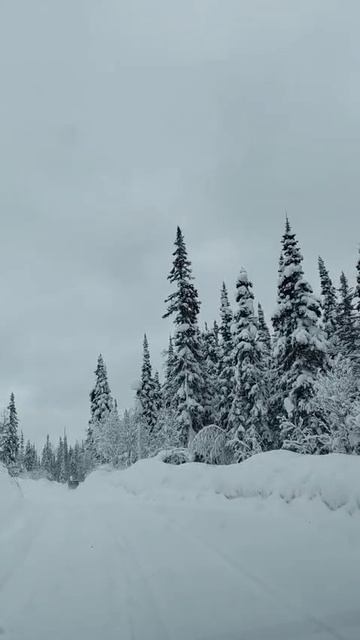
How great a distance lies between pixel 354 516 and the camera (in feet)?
22.5

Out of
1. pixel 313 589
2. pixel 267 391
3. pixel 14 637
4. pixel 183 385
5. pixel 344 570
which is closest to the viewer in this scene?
pixel 14 637

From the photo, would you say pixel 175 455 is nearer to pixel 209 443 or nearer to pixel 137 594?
pixel 209 443

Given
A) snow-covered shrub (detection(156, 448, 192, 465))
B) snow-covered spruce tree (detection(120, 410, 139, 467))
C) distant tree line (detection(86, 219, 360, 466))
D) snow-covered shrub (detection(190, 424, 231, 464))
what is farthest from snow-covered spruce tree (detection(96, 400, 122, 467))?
snow-covered shrub (detection(190, 424, 231, 464))

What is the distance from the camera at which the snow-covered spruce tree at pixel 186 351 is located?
2888cm

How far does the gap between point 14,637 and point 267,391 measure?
30334 mm

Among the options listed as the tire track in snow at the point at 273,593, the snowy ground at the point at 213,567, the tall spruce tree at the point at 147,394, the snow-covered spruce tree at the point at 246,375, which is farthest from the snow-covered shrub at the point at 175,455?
the tall spruce tree at the point at 147,394

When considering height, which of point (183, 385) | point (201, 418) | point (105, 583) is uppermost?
point (183, 385)

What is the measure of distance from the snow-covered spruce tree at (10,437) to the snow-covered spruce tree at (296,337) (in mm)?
59196

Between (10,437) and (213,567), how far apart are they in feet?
249

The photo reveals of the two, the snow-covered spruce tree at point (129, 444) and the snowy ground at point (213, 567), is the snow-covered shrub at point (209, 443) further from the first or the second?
the snow-covered spruce tree at point (129, 444)

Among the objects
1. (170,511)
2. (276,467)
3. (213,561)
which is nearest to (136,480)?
(170,511)

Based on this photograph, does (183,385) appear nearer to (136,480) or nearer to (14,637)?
(136,480)

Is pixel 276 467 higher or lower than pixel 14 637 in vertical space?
higher

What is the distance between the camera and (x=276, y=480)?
9531 mm
